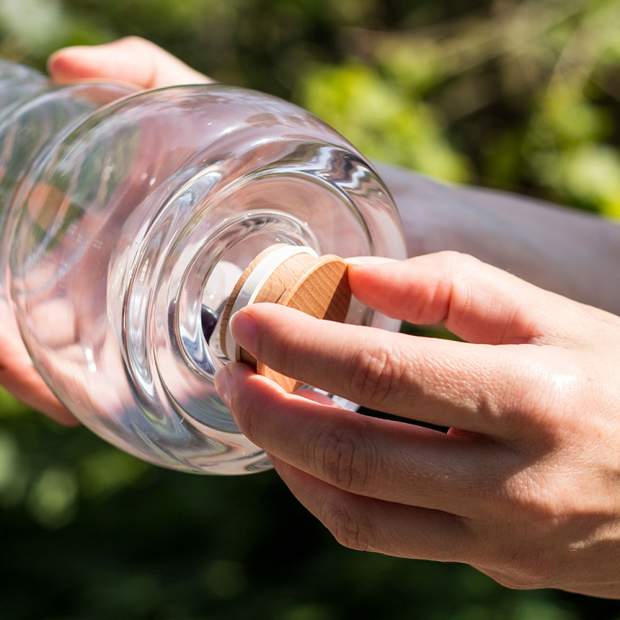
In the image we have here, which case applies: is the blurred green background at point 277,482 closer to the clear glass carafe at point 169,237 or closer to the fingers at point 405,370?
the clear glass carafe at point 169,237

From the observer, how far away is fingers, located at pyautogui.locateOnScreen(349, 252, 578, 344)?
0.55 metres

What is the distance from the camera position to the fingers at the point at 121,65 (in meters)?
0.88

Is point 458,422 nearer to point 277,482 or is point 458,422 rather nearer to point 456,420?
point 456,420

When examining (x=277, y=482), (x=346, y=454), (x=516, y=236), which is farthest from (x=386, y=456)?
(x=277, y=482)

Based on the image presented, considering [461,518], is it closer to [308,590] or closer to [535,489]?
[535,489]

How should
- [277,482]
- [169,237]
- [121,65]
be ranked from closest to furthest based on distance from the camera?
[169,237] < [121,65] < [277,482]

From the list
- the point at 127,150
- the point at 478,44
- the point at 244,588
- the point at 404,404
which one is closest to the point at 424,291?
the point at 404,404

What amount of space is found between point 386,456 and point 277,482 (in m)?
0.95

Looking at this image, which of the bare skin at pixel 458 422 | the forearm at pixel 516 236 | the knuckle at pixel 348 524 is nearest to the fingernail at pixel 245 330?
the bare skin at pixel 458 422

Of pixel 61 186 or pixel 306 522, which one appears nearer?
pixel 61 186

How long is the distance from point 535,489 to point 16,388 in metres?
0.50

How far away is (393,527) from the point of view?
0.54 meters

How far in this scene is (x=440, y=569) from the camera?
4.31ft

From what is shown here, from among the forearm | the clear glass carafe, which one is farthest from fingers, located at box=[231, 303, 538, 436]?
the forearm
